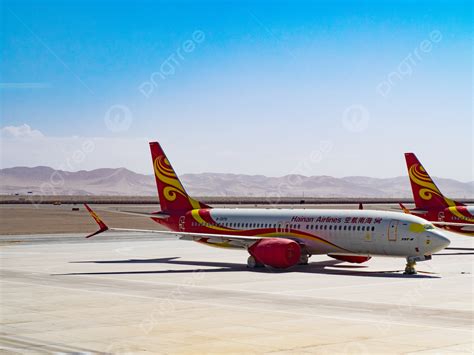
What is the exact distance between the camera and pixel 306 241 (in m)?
51.8

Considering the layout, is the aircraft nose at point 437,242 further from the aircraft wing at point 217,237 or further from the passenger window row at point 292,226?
the aircraft wing at point 217,237

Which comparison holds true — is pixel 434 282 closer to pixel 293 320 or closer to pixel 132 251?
pixel 293 320

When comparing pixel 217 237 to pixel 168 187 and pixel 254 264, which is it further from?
pixel 168 187

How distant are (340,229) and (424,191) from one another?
2185 cm

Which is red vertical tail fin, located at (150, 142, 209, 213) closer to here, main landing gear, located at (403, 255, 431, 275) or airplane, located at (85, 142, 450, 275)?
airplane, located at (85, 142, 450, 275)

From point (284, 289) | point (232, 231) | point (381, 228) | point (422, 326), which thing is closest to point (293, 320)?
point (422, 326)

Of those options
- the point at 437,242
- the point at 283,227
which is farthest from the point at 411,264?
the point at 283,227

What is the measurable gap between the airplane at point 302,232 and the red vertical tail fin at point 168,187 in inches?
3.5

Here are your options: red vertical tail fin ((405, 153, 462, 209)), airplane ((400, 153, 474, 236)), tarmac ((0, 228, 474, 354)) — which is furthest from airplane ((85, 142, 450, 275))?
red vertical tail fin ((405, 153, 462, 209))

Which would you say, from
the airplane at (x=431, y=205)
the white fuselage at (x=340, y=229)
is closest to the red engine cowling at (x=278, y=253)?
the white fuselage at (x=340, y=229)

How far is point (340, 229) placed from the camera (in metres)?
50.1

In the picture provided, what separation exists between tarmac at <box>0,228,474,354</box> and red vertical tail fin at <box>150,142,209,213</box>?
4473 mm

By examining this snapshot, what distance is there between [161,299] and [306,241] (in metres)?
18.2

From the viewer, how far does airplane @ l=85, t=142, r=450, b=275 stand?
47625mm
